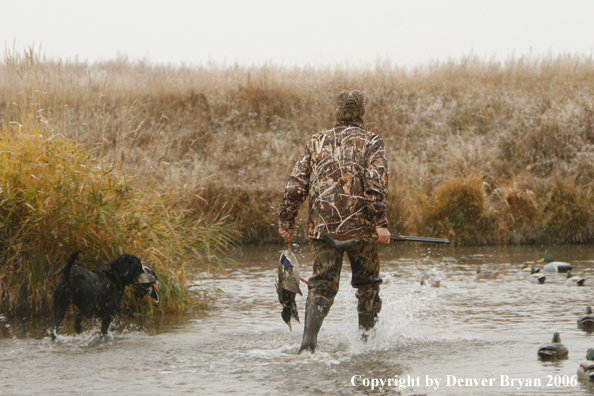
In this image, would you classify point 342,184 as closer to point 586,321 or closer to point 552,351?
point 552,351

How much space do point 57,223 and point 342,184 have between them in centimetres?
290

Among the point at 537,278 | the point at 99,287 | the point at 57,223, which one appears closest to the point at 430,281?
the point at 537,278

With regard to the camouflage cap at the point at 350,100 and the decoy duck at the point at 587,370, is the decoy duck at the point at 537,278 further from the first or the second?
the camouflage cap at the point at 350,100

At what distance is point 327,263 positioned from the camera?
518 centimetres

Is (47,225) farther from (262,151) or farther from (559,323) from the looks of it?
(262,151)

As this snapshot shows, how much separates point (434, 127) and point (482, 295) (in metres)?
10.2

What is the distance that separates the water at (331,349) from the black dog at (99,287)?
25 cm

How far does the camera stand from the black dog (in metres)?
5.59

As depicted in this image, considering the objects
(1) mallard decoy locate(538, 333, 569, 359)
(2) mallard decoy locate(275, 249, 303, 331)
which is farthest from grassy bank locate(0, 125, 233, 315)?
(1) mallard decoy locate(538, 333, 569, 359)

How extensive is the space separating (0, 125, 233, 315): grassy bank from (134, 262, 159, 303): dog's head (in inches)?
25.3

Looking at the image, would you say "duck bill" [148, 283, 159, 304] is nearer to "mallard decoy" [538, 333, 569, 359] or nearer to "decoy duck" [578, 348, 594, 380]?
"mallard decoy" [538, 333, 569, 359]

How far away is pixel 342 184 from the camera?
5.17 metres

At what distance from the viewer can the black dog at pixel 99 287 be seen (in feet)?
18.3

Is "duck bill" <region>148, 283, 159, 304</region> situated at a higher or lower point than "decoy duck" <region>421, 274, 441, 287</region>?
higher
